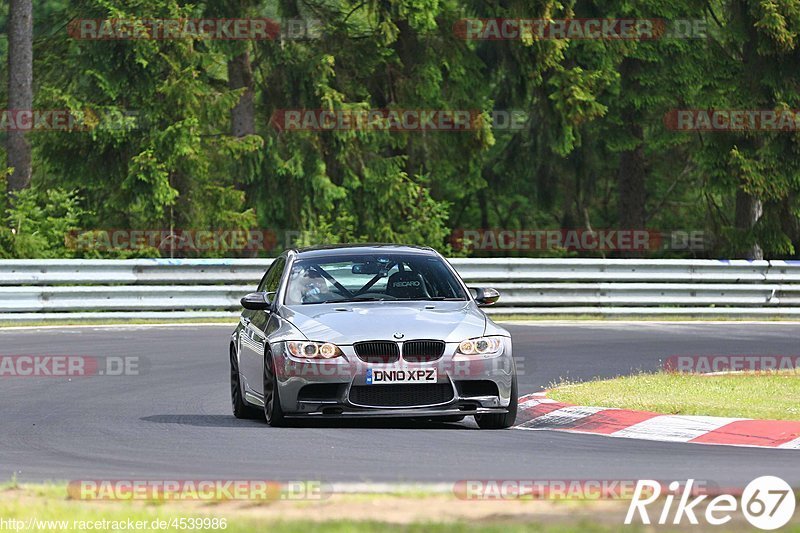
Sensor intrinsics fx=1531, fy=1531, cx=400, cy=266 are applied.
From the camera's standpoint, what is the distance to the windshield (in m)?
13.1

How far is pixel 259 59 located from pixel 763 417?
76.0 feet

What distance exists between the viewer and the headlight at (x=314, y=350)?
1185 centimetres

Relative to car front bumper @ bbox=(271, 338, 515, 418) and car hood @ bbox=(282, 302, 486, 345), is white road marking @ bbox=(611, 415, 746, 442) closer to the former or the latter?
car front bumper @ bbox=(271, 338, 515, 418)

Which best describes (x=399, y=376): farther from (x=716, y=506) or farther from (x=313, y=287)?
(x=716, y=506)

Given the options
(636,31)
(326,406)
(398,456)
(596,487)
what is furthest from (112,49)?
(596,487)

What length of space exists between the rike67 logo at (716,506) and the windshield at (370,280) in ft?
16.9

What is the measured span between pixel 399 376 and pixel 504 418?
1047 millimetres

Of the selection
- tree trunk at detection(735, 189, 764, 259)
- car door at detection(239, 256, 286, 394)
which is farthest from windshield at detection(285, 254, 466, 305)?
tree trunk at detection(735, 189, 764, 259)

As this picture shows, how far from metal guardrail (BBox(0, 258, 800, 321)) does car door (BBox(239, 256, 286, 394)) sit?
11.0 metres

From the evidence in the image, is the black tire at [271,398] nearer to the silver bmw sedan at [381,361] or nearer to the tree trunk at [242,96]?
the silver bmw sedan at [381,361]

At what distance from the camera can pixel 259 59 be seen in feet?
111

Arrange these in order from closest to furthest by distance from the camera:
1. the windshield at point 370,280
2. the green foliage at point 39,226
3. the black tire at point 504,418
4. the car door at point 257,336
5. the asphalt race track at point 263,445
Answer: the asphalt race track at point 263,445, the black tire at point 504,418, the car door at point 257,336, the windshield at point 370,280, the green foliage at point 39,226

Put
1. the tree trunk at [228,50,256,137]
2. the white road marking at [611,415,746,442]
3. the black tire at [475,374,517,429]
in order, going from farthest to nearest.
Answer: the tree trunk at [228,50,256,137]
the black tire at [475,374,517,429]
the white road marking at [611,415,746,442]

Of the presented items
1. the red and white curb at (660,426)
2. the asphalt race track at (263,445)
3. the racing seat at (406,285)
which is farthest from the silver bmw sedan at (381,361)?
the red and white curb at (660,426)
